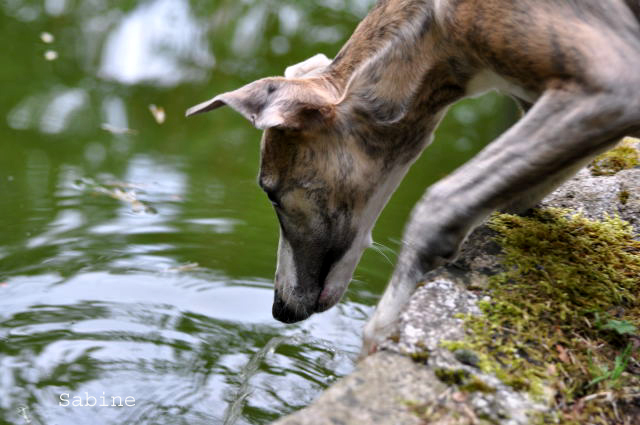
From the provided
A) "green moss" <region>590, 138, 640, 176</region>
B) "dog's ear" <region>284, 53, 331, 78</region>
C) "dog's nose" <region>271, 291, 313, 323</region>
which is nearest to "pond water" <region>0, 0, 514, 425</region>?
"dog's nose" <region>271, 291, 313, 323</region>

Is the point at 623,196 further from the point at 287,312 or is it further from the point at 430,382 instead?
the point at 430,382

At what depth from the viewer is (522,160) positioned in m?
2.38

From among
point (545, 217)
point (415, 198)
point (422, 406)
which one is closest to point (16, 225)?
point (415, 198)

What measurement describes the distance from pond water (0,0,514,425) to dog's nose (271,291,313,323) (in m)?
0.23

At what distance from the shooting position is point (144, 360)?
336cm

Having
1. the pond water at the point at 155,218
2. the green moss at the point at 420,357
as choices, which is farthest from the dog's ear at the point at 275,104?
the pond water at the point at 155,218

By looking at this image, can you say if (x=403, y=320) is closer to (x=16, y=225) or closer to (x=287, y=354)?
(x=287, y=354)

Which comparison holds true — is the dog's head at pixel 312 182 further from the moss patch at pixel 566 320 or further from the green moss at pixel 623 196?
the green moss at pixel 623 196

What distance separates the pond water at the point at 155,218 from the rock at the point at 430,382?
1.06 m

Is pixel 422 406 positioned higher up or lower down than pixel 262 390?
higher up

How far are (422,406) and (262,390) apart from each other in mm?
1433

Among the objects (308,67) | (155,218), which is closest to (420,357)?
(308,67)

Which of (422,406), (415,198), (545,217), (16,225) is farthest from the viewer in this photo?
(415,198)

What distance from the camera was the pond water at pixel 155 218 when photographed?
322 centimetres
